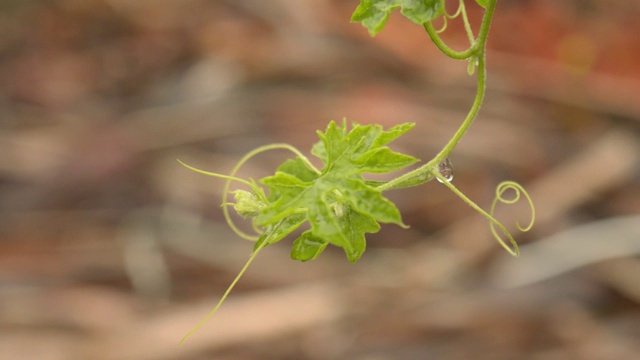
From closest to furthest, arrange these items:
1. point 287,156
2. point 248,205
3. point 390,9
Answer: point 390,9 → point 248,205 → point 287,156

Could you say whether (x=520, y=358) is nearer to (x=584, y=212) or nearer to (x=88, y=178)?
(x=584, y=212)

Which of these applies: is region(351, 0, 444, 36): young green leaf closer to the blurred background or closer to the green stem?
the green stem

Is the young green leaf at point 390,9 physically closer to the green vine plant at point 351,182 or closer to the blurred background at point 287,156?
the green vine plant at point 351,182

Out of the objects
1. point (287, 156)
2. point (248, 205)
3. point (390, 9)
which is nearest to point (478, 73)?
point (390, 9)

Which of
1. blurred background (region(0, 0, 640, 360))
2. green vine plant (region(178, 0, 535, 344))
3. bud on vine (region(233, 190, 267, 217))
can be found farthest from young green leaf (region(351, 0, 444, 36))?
blurred background (region(0, 0, 640, 360))

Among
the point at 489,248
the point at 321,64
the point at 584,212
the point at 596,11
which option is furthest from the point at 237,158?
the point at 596,11

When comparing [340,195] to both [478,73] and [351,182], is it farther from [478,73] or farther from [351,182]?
[478,73]

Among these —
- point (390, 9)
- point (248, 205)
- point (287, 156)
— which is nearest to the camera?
point (390, 9)
